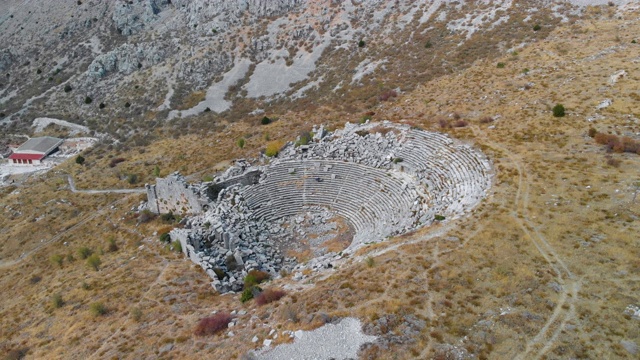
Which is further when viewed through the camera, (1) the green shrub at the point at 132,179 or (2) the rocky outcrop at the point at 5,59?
(2) the rocky outcrop at the point at 5,59

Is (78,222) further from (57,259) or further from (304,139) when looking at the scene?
(304,139)

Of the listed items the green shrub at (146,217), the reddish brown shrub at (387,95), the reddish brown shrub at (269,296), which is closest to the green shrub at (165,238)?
the green shrub at (146,217)

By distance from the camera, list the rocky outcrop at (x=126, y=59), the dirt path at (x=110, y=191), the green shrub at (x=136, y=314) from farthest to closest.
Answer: the rocky outcrop at (x=126, y=59) < the dirt path at (x=110, y=191) < the green shrub at (x=136, y=314)

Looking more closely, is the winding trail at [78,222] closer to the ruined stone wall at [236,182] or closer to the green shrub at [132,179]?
the green shrub at [132,179]

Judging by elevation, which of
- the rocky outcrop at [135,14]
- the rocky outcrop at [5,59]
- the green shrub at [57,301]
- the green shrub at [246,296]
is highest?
the rocky outcrop at [135,14]

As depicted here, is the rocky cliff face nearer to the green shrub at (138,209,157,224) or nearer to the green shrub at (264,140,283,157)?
Answer: the green shrub at (264,140,283,157)

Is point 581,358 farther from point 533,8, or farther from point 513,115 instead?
point 533,8

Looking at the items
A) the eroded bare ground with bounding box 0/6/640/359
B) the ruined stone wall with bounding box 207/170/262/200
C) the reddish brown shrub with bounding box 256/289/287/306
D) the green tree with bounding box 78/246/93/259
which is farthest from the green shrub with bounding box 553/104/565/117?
the green tree with bounding box 78/246/93/259
